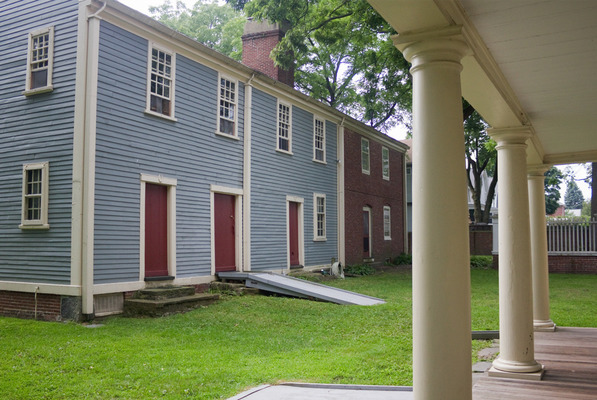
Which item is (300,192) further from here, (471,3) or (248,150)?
(471,3)

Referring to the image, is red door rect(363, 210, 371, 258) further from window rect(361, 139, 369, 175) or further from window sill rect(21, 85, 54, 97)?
window sill rect(21, 85, 54, 97)

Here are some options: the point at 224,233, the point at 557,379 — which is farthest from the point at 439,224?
the point at 224,233

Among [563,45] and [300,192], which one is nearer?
[563,45]

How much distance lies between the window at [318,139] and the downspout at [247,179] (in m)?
4.16

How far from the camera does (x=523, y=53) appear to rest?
3.84 m

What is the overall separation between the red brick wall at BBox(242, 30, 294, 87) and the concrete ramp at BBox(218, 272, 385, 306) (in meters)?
7.49

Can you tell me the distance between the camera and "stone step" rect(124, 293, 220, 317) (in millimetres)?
10164

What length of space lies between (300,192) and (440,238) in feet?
48.0

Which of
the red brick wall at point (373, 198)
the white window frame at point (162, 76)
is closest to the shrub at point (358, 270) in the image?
the red brick wall at point (373, 198)

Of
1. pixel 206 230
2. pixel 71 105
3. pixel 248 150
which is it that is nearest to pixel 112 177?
pixel 71 105

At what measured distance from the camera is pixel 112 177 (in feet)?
34.8

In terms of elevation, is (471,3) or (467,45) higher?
(471,3)

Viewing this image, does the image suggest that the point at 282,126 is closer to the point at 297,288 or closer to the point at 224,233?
the point at 224,233

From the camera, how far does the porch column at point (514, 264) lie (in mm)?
5020
